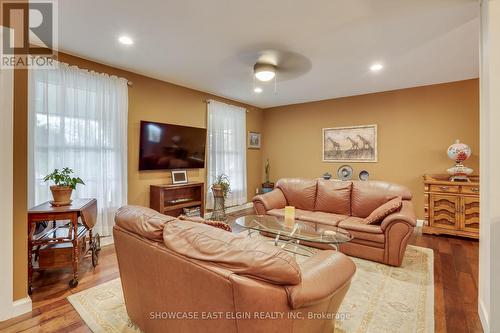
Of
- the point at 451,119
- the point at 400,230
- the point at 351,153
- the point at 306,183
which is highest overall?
the point at 451,119

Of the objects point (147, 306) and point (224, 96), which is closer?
point (147, 306)

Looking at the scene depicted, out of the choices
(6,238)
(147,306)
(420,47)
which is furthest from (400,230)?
(6,238)

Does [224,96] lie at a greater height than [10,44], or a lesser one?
greater

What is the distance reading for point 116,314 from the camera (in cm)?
192

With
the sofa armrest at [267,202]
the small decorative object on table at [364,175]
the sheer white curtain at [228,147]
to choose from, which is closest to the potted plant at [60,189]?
the sofa armrest at [267,202]

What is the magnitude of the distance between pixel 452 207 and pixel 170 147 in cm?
469

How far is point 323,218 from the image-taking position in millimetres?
3387

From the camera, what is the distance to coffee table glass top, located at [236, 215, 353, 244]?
2462 mm

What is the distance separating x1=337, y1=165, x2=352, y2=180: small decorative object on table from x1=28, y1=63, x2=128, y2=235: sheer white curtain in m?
4.13

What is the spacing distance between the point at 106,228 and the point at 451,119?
5.83 metres

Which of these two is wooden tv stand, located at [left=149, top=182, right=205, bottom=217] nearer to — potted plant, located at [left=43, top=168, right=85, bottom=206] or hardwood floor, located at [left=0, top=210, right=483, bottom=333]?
hardwood floor, located at [left=0, top=210, right=483, bottom=333]

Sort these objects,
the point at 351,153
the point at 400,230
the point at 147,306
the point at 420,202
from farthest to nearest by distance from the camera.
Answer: the point at 351,153
the point at 420,202
the point at 400,230
the point at 147,306

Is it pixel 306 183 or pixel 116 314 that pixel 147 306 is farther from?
pixel 306 183

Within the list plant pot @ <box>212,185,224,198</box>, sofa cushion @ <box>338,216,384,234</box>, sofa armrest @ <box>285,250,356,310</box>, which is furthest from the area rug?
plant pot @ <box>212,185,224,198</box>
